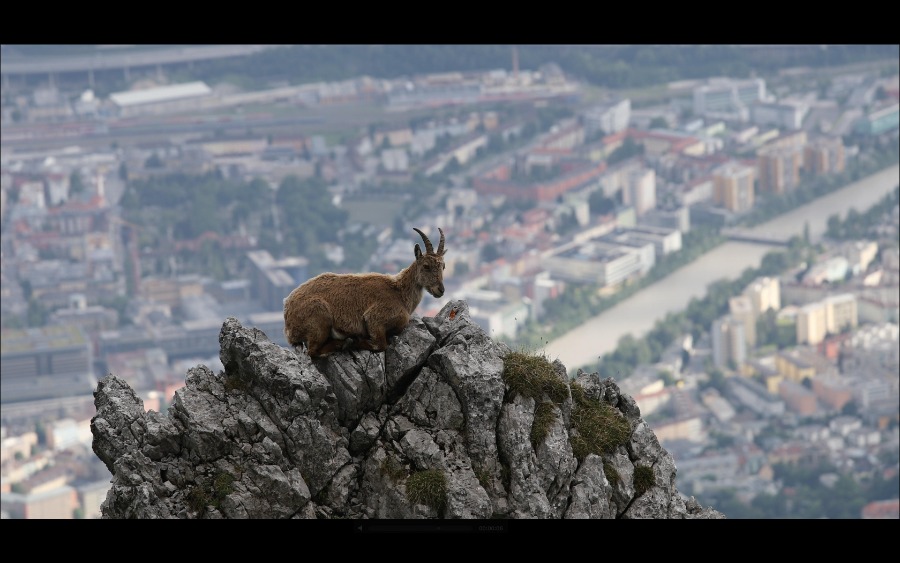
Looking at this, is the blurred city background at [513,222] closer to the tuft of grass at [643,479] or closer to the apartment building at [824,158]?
the apartment building at [824,158]

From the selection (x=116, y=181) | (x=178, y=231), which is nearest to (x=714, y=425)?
(x=178, y=231)

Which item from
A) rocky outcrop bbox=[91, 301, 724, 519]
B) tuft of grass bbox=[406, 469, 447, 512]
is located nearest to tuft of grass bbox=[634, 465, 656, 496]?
rocky outcrop bbox=[91, 301, 724, 519]

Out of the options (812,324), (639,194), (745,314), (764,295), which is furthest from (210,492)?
(639,194)

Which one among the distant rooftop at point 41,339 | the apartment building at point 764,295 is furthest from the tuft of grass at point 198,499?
the distant rooftop at point 41,339

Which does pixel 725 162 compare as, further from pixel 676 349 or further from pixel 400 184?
pixel 676 349

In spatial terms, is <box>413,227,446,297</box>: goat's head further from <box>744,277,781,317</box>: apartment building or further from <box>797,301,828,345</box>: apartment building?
<box>744,277,781,317</box>: apartment building
